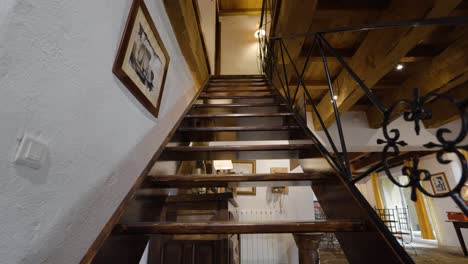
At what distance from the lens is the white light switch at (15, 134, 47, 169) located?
0.62 m

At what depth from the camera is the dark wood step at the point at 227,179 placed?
1.12 m

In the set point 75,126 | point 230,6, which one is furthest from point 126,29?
point 230,6

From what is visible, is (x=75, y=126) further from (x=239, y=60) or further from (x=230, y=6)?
(x=230, y=6)

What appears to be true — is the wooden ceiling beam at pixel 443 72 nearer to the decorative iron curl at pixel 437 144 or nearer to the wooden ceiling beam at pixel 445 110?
the wooden ceiling beam at pixel 445 110

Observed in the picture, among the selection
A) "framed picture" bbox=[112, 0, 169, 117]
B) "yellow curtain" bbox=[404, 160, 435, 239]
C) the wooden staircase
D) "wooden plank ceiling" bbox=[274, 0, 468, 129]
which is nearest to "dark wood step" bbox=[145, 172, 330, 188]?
the wooden staircase

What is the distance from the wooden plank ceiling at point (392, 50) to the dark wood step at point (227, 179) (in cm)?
168

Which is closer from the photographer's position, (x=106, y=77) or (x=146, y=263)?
(x=106, y=77)

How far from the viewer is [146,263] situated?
210 cm

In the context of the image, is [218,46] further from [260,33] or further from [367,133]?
[367,133]

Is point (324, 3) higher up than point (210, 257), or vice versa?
point (324, 3)

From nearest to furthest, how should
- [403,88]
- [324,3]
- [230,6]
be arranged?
1. [324,3]
2. [403,88]
3. [230,6]

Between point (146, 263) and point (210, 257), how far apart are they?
61cm

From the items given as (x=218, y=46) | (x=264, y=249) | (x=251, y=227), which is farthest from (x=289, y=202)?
(x=218, y=46)

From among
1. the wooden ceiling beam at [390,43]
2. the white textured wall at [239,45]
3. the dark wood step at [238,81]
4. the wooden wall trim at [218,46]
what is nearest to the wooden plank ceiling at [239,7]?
the white textured wall at [239,45]
